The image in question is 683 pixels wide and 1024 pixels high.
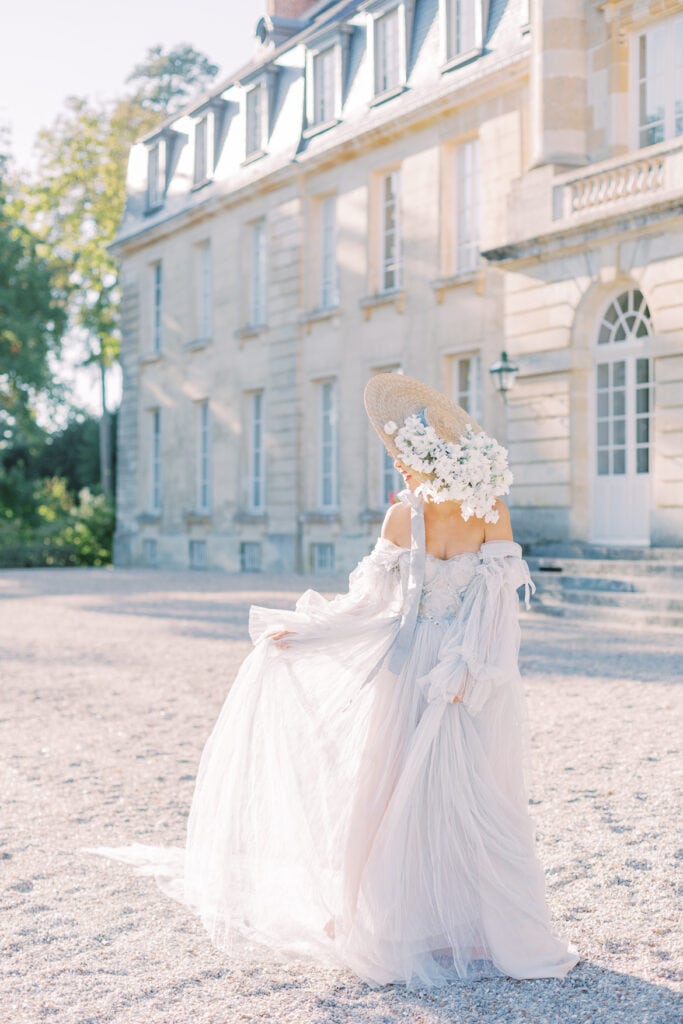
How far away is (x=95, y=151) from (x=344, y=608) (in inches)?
1322

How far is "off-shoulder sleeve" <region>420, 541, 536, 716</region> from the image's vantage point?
12.6 feet

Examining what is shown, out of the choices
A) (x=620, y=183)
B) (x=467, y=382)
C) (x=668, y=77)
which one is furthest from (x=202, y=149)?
(x=620, y=183)

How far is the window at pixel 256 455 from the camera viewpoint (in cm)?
2373

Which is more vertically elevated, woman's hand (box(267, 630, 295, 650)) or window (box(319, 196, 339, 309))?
window (box(319, 196, 339, 309))

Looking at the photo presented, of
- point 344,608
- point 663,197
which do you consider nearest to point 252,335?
point 663,197

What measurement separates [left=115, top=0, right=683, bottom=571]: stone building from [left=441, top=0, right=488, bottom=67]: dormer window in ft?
0.18

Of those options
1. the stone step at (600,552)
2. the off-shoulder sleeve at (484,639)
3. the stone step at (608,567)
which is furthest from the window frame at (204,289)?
the off-shoulder sleeve at (484,639)

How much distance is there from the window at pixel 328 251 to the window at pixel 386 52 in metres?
2.29

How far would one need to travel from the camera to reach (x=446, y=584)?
4047mm

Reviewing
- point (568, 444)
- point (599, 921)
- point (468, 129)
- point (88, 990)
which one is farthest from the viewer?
point (468, 129)

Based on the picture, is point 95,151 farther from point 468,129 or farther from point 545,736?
point 545,736

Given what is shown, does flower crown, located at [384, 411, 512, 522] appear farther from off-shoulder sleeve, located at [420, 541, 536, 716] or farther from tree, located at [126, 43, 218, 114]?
tree, located at [126, 43, 218, 114]

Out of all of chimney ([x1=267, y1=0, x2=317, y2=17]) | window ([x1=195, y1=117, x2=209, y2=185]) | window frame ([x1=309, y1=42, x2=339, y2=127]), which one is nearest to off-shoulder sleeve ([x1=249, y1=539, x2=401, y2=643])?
window frame ([x1=309, y1=42, x2=339, y2=127])

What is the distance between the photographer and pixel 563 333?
1519 cm
